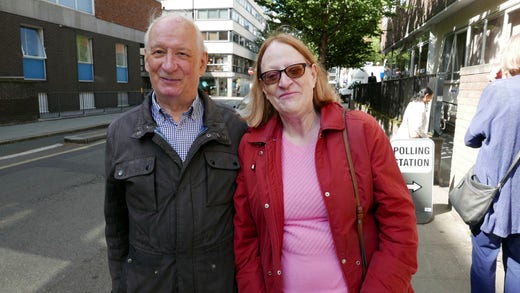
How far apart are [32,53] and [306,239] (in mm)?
21295

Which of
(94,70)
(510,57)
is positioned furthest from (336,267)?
(94,70)

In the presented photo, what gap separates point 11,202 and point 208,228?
17.2 feet

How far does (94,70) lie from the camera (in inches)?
904

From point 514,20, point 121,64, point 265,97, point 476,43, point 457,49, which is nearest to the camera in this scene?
point 265,97

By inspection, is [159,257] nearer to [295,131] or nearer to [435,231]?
[295,131]

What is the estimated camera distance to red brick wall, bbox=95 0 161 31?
23.7 m

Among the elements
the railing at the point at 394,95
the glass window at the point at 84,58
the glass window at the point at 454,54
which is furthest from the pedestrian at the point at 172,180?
the glass window at the point at 84,58

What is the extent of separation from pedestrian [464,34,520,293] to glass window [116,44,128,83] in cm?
2589

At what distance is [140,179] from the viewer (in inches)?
72.5

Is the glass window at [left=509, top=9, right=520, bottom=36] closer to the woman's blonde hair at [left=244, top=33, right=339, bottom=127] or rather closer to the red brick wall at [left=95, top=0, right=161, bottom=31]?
the woman's blonde hair at [left=244, top=33, right=339, bottom=127]

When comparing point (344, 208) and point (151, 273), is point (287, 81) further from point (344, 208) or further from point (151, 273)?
point (151, 273)

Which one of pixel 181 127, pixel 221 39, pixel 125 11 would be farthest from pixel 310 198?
pixel 221 39

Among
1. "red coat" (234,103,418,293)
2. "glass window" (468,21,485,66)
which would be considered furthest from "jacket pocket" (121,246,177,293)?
"glass window" (468,21,485,66)

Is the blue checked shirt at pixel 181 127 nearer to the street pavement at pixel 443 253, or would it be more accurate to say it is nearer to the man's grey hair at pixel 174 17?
the man's grey hair at pixel 174 17
